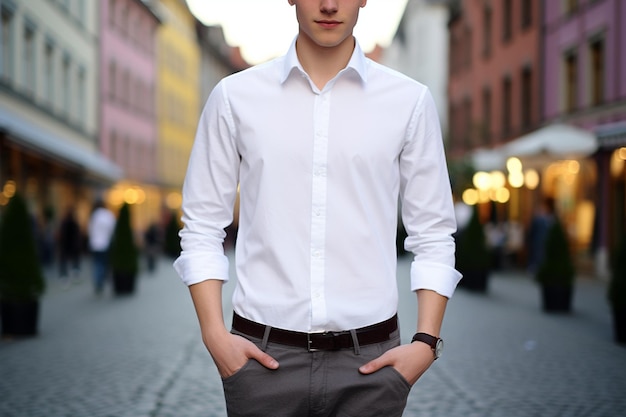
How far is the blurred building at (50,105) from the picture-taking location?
2517 centimetres

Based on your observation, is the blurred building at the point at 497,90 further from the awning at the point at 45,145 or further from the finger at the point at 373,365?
the finger at the point at 373,365

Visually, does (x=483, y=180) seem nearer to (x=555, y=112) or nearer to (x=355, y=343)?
(x=555, y=112)

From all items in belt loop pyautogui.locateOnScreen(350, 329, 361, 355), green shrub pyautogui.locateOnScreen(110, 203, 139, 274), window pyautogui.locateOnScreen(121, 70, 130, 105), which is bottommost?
green shrub pyautogui.locateOnScreen(110, 203, 139, 274)

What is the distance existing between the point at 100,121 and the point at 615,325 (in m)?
32.3

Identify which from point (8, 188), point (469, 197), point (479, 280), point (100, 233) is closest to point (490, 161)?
point (479, 280)

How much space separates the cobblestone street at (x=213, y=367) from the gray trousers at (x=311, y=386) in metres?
4.30

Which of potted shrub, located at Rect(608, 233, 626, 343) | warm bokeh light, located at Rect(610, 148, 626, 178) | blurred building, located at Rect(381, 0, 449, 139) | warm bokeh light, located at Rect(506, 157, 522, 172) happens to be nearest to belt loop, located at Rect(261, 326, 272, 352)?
potted shrub, located at Rect(608, 233, 626, 343)

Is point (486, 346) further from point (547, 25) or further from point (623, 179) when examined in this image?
point (547, 25)

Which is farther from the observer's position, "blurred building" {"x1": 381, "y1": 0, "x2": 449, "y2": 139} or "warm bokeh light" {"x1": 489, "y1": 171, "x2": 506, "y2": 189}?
"blurred building" {"x1": 381, "y1": 0, "x2": 449, "y2": 139}

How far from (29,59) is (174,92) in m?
31.5

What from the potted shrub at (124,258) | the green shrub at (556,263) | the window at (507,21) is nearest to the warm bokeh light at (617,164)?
the green shrub at (556,263)

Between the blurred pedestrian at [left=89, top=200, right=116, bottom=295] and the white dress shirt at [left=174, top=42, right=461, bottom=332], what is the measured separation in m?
16.1

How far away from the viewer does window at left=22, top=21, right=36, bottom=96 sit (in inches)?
1101

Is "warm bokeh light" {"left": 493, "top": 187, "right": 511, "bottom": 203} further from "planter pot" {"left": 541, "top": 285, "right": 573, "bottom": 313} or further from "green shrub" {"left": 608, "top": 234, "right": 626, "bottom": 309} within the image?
"green shrub" {"left": 608, "top": 234, "right": 626, "bottom": 309}
